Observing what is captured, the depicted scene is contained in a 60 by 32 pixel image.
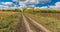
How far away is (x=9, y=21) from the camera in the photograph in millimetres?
2736

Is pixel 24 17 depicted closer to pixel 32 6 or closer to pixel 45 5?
pixel 32 6

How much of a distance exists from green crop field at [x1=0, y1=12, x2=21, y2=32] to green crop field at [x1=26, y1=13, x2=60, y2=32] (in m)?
0.25

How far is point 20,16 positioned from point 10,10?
0.79 ft

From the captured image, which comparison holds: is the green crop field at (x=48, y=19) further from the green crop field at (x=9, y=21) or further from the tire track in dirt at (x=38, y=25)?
the green crop field at (x=9, y=21)

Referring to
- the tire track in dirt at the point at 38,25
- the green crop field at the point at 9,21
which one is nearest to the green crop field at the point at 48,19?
the tire track in dirt at the point at 38,25

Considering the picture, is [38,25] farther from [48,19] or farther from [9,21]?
[9,21]

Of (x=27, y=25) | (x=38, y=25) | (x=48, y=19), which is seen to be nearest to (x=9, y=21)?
(x=27, y=25)

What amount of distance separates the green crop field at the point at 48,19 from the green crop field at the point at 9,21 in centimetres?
25

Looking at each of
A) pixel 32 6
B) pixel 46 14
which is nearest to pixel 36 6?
pixel 32 6

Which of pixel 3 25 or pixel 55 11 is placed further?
pixel 55 11

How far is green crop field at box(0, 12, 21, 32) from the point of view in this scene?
264 centimetres

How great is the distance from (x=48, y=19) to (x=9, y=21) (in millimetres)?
799

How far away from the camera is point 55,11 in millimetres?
2836

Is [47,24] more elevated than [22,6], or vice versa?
[22,6]
